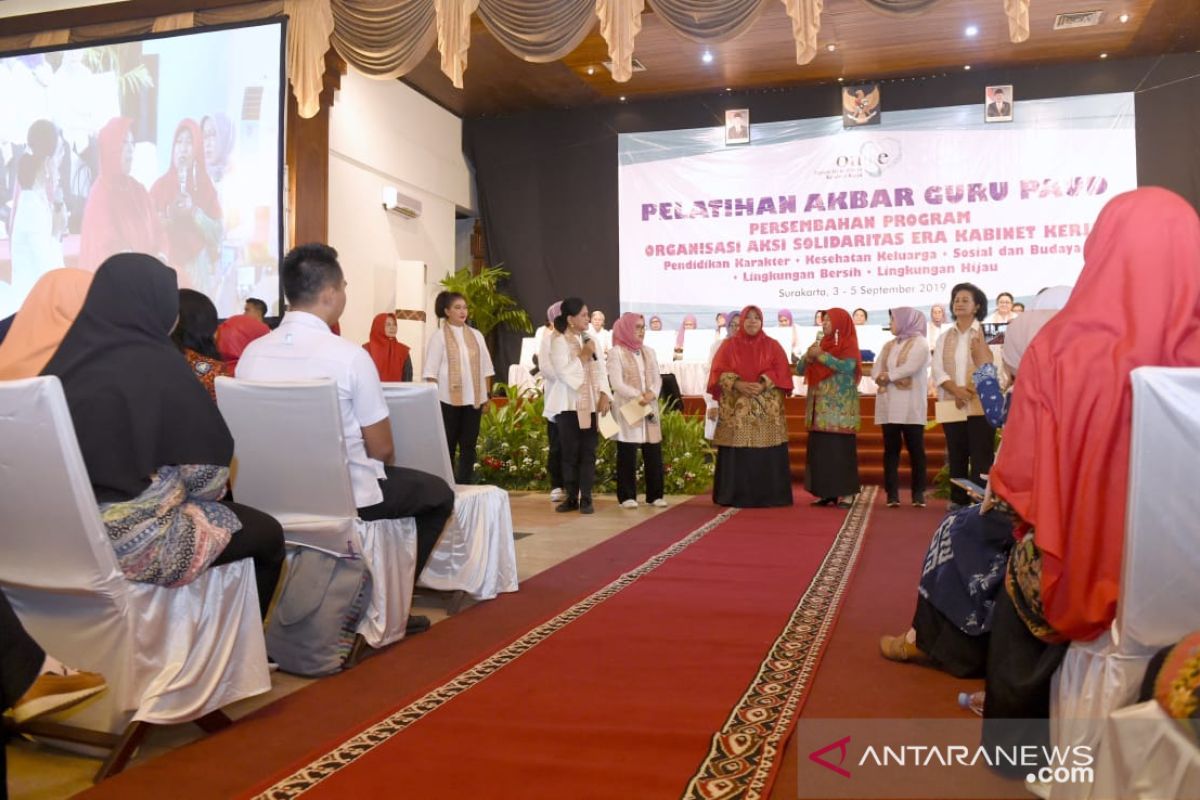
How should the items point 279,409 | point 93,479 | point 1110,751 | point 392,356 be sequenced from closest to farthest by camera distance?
point 1110,751 → point 93,479 → point 279,409 → point 392,356

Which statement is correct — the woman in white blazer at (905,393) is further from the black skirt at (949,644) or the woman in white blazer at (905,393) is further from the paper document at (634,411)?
the black skirt at (949,644)

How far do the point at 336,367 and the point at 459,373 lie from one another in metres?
3.23

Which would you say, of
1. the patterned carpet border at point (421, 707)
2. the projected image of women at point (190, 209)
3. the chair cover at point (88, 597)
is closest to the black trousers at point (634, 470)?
the patterned carpet border at point (421, 707)

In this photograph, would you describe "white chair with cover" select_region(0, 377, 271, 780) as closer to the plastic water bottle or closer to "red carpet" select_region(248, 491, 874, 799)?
"red carpet" select_region(248, 491, 874, 799)

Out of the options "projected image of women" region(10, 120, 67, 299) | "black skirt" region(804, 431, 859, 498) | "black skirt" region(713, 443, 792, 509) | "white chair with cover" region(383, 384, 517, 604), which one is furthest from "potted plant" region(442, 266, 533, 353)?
"white chair with cover" region(383, 384, 517, 604)

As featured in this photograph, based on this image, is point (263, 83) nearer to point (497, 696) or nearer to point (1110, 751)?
point (497, 696)

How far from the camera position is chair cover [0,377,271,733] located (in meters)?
1.79

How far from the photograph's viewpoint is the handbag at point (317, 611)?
250cm

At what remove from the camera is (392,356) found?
613cm

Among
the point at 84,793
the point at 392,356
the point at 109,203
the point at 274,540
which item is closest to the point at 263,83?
the point at 109,203

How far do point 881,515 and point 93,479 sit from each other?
4386 millimetres

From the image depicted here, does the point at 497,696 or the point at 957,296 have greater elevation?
the point at 957,296

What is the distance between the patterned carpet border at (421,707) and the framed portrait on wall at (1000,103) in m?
8.31

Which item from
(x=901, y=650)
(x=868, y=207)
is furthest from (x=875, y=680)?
(x=868, y=207)
